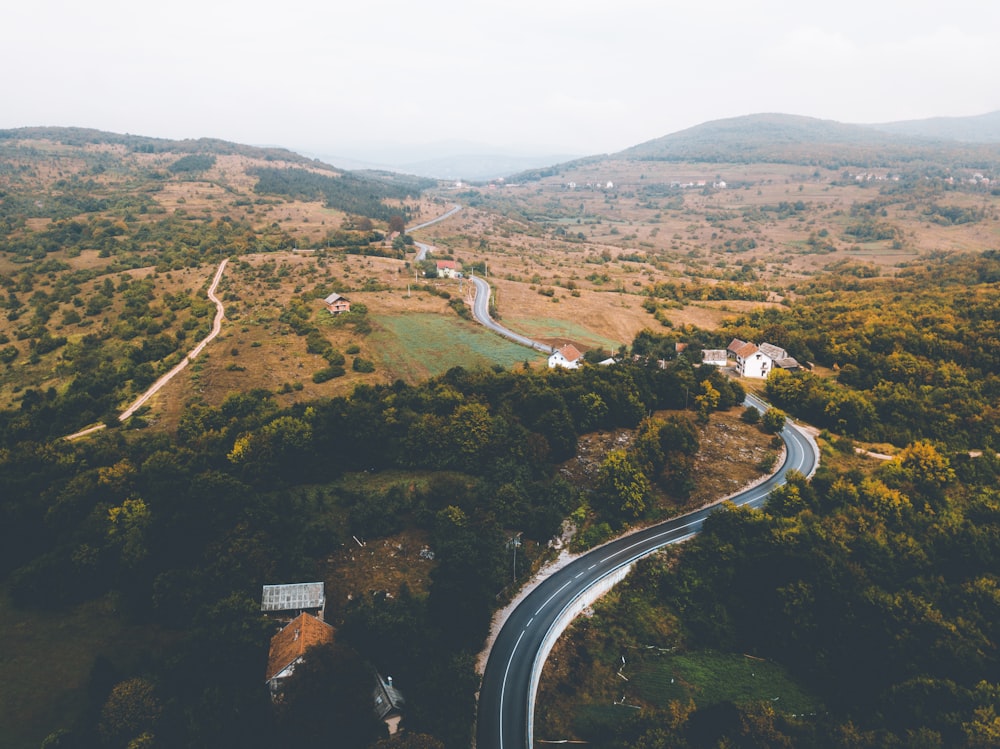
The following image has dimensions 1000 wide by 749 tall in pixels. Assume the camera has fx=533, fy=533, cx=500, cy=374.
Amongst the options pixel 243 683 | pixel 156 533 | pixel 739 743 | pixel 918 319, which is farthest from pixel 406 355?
pixel 918 319

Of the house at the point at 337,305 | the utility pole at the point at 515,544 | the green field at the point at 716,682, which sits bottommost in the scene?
the green field at the point at 716,682

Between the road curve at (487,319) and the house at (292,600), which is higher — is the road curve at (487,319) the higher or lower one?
the higher one

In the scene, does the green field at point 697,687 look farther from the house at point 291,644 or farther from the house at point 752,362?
the house at point 752,362

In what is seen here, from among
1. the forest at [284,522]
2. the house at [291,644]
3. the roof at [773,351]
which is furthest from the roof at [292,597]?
the roof at [773,351]


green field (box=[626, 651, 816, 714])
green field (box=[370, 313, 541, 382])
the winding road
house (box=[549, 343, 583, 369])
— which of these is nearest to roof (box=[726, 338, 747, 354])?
house (box=[549, 343, 583, 369])

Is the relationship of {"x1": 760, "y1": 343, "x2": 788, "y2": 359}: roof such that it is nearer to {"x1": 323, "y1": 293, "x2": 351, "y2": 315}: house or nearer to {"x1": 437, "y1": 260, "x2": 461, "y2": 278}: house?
→ {"x1": 323, "y1": 293, "x2": 351, "y2": 315}: house

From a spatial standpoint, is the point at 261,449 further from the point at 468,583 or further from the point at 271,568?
the point at 468,583

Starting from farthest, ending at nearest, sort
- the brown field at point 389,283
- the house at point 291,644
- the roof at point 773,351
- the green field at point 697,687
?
the roof at point 773,351 → the brown field at point 389,283 → the green field at point 697,687 → the house at point 291,644

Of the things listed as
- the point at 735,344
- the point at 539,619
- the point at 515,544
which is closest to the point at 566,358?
the point at 735,344
